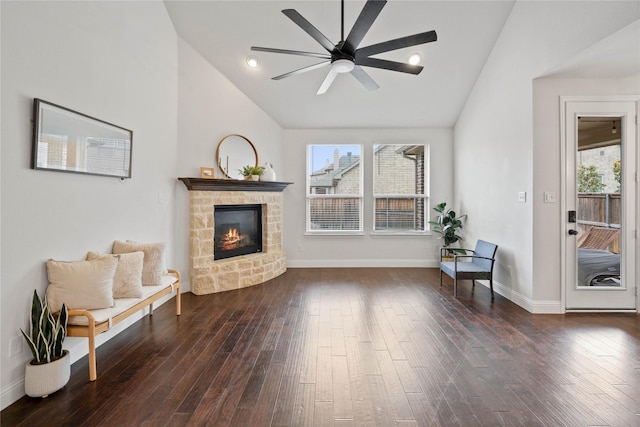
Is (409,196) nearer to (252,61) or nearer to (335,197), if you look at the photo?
(335,197)

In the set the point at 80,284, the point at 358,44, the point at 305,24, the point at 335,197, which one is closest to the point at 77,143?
the point at 80,284

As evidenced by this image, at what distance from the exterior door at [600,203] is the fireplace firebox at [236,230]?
437 centimetres

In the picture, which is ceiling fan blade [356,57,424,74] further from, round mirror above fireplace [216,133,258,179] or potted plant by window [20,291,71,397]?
potted plant by window [20,291,71,397]

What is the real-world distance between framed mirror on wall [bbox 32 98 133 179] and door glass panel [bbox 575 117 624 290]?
4.97 m

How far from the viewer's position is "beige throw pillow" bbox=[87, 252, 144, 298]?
2697 millimetres

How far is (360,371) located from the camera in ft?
7.79

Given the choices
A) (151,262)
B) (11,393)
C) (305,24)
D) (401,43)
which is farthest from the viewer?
(151,262)

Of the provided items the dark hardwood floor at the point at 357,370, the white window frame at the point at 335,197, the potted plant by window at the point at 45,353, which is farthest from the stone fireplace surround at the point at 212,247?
the potted plant by window at the point at 45,353

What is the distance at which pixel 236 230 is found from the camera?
5094 mm

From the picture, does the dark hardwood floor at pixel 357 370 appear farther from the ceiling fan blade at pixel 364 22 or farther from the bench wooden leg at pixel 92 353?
the ceiling fan blade at pixel 364 22

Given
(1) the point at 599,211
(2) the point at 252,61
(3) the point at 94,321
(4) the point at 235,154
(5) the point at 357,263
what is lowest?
(5) the point at 357,263

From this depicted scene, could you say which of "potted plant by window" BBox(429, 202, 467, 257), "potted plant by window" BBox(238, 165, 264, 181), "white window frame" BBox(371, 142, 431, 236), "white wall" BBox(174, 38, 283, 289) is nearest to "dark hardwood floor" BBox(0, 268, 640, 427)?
"white wall" BBox(174, 38, 283, 289)

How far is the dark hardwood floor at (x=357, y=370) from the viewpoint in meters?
1.89

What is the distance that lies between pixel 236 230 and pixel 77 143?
2762 mm
